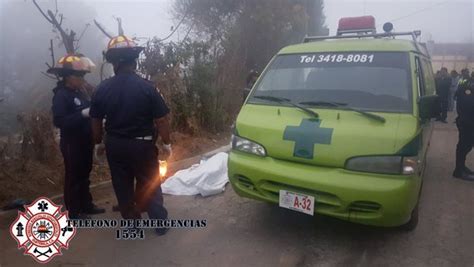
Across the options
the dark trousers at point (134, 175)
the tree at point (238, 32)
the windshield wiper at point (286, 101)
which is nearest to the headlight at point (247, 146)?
the windshield wiper at point (286, 101)

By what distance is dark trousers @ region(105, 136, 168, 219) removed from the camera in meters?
3.20

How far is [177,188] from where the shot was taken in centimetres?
485

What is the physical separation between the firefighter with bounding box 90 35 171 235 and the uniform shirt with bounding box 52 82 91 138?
0.92 ft

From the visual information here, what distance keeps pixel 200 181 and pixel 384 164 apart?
2.63 m

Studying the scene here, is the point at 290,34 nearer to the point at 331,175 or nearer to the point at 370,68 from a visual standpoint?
the point at 370,68

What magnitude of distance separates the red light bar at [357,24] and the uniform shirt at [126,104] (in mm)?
3785

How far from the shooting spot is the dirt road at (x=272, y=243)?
315 cm

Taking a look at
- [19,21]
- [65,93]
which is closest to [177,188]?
[65,93]

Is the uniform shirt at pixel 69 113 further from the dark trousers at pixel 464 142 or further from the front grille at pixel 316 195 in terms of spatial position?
the dark trousers at pixel 464 142

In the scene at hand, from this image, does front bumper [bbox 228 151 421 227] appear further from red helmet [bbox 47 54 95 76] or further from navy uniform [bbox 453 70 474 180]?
navy uniform [bbox 453 70 474 180]

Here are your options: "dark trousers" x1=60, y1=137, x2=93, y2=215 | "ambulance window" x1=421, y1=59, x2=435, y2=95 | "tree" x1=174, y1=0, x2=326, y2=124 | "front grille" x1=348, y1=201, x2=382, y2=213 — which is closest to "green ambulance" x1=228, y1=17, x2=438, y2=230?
"front grille" x1=348, y1=201, x2=382, y2=213

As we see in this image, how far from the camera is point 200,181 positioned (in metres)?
4.84

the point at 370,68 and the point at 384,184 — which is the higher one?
the point at 370,68

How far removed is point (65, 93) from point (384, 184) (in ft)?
9.97
